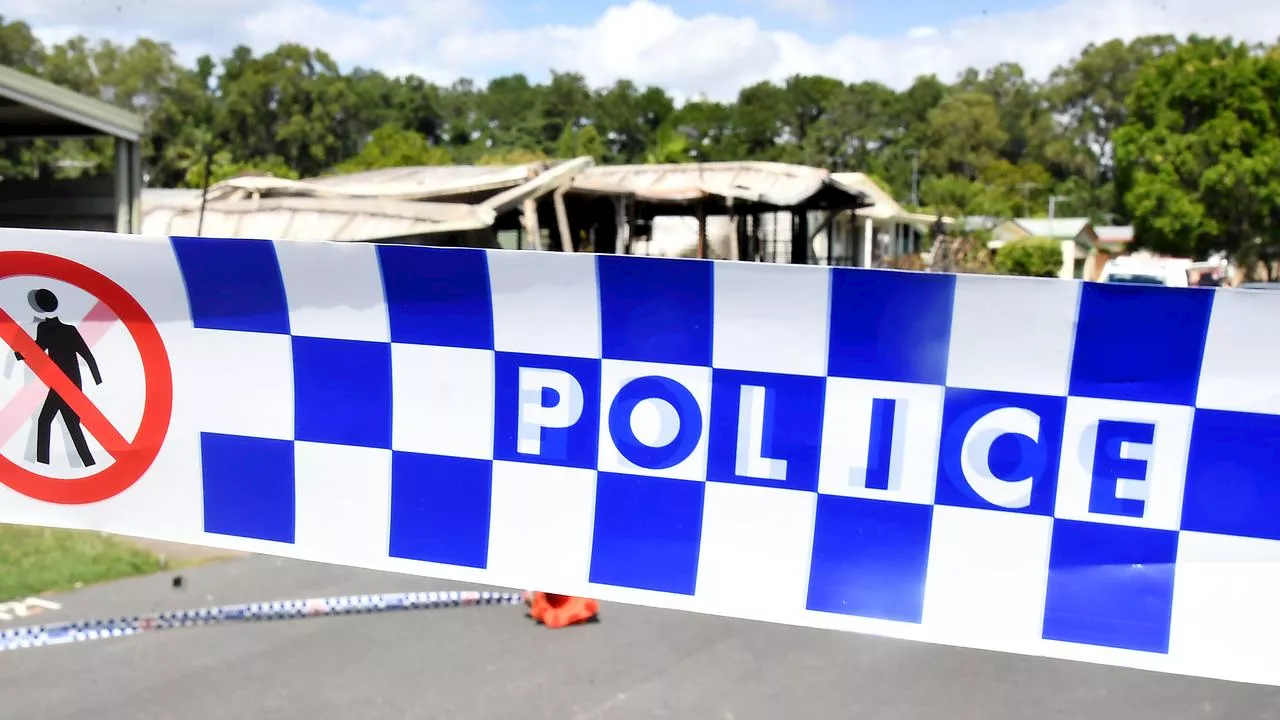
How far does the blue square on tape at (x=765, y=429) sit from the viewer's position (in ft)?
9.29

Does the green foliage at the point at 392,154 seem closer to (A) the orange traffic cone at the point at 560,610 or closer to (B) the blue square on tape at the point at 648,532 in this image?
(A) the orange traffic cone at the point at 560,610

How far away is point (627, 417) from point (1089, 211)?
9922 centimetres

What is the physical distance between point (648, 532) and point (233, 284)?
4.44 feet

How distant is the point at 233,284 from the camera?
3238 millimetres

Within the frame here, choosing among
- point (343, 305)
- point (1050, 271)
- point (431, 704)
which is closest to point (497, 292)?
point (343, 305)

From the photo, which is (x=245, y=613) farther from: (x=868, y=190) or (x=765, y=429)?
(x=868, y=190)

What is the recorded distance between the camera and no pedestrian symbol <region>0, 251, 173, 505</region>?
3297mm

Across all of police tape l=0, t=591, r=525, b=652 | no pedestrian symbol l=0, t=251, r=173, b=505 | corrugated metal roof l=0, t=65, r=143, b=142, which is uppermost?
corrugated metal roof l=0, t=65, r=143, b=142

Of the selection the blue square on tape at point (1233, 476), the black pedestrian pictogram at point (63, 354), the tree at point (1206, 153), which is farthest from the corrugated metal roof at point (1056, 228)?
the black pedestrian pictogram at point (63, 354)

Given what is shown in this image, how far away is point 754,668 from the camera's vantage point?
209 inches

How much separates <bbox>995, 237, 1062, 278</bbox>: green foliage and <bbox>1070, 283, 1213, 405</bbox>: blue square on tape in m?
43.7

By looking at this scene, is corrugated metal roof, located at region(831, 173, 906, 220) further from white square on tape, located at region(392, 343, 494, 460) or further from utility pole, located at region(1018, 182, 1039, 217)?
utility pole, located at region(1018, 182, 1039, 217)

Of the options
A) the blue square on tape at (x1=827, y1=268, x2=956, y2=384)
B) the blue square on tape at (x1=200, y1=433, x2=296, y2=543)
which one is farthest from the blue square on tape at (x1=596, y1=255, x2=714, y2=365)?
the blue square on tape at (x1=200, y1=433, x2=296, y2=543)

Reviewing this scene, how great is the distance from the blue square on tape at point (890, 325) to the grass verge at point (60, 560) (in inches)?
216
